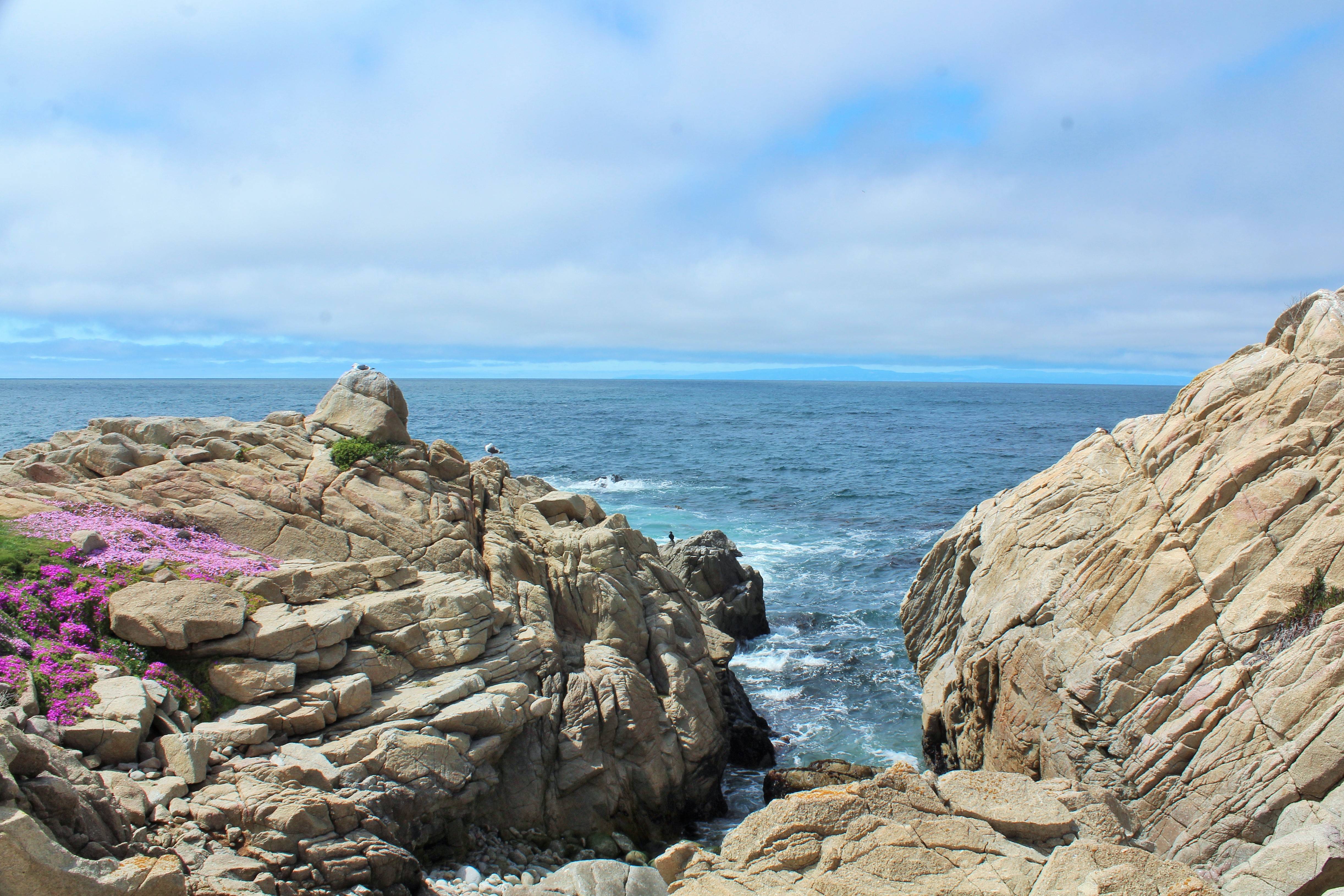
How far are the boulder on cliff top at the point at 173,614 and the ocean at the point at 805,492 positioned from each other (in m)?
11.7

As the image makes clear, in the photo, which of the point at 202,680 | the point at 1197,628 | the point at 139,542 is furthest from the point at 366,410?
the point at 1197,628

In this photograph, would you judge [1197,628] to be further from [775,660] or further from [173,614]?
[173,614]

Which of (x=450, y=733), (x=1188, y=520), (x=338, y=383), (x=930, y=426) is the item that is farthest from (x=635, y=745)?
(x=930, y=426)

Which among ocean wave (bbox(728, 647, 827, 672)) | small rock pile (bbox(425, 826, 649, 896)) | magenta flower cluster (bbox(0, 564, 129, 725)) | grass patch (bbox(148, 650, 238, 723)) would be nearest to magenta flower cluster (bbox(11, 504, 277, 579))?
magenta flower cluster (bbox(0, 564, 129, 725))

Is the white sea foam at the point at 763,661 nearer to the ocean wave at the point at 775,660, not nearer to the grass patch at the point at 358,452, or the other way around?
the ocean wave at the point at 775,660

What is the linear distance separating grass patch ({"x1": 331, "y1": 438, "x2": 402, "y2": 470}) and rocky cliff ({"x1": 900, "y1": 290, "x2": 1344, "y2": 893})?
57.2 ft

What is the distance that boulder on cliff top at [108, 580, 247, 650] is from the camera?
13078mm

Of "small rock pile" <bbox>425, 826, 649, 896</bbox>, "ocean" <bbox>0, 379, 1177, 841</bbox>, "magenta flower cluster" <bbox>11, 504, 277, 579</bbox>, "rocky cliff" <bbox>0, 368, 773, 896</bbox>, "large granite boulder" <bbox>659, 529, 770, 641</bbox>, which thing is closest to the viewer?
"rocky cliff" <bbox>0, 368, 773, 896</bbox>

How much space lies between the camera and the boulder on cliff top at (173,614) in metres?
13.1

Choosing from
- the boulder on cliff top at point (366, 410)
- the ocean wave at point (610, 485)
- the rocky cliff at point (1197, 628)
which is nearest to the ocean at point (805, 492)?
the ocean wave at point (610, 485)

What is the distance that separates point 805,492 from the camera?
59.7 m

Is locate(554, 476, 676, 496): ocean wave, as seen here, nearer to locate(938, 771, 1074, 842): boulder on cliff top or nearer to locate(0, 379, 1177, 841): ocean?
locate(0, 379, 1177, 841): ocean

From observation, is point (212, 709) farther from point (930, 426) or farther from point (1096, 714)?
point (930, 426)

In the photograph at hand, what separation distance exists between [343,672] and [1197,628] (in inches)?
666
